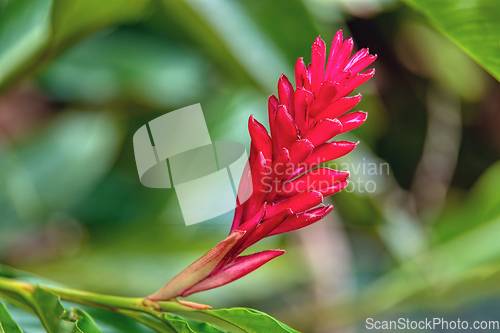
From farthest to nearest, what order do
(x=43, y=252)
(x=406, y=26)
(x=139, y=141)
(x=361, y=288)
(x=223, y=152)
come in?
(x=406, y=26) < (x=361, y=288) < (x=43, y=252) < (x=223, y=152) < (x=139, y=141)

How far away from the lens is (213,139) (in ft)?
4.18

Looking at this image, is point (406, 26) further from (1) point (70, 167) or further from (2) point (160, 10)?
(1) point (70, 167)

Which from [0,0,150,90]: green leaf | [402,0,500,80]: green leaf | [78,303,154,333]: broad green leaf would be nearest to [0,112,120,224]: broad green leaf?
[0,0,150,90]: green leaf

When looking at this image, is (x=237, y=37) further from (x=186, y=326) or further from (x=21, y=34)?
(x=186, y=326)

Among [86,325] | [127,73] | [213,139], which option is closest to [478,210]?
[213,139]

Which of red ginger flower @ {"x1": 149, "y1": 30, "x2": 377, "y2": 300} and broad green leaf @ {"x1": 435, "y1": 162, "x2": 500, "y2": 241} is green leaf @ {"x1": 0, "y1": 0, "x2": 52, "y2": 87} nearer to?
red ginger flower @ {"x1": 149, "y1": 30, "x2": 377, "y2": 300}

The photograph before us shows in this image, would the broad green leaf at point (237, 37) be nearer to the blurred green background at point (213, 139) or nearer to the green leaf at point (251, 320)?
the blurred green background at point (213, 139)

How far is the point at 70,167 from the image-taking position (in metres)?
1.31

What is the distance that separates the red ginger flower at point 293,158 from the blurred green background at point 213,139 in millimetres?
604

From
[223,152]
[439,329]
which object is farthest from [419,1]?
[439,329]

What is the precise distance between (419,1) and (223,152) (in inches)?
18.0

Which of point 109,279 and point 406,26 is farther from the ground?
point 406,26

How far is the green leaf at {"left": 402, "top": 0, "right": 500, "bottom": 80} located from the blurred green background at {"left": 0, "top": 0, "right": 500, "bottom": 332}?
50cm

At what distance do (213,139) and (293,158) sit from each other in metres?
0.77
